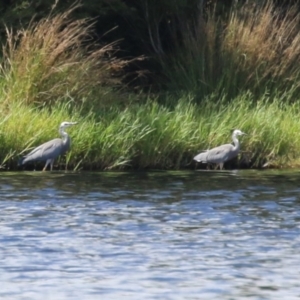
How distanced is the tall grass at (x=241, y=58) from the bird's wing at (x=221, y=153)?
2669 mm

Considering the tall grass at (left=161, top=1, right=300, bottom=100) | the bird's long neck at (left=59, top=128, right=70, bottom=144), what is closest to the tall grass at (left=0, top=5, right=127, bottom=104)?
the bird's long neck at (left=59, top=128, right=70, bottom=144)

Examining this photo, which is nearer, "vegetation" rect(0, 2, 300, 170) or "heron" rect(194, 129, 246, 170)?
"heron" rect(194, 129, 246, 170)

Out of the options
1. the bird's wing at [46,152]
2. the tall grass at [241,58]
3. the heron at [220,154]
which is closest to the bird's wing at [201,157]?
the heron at [220,154]

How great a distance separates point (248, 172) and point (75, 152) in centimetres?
250

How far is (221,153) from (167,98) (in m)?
2.81

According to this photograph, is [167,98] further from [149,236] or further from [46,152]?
[149,236]

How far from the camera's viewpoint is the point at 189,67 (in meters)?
21.8

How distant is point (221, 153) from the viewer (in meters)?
18.4

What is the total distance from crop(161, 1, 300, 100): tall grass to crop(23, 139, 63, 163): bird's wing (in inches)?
158

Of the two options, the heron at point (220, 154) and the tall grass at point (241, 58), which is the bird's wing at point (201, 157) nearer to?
the heron at point (220, 154)

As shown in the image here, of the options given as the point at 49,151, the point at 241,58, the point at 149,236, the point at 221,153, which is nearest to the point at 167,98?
the point at 241,58

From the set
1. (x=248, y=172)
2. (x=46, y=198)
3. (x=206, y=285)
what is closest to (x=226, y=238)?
(x=206, y=285)

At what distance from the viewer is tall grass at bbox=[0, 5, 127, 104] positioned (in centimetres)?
1964

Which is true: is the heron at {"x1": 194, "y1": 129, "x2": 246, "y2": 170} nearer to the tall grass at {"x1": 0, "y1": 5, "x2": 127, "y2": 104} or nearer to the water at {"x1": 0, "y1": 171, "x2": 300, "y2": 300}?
the water at {"x1": 0, "y1": 171, "x2": 300, "y2": 300}
